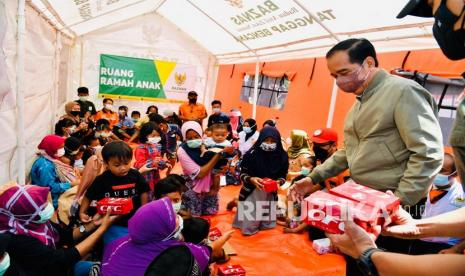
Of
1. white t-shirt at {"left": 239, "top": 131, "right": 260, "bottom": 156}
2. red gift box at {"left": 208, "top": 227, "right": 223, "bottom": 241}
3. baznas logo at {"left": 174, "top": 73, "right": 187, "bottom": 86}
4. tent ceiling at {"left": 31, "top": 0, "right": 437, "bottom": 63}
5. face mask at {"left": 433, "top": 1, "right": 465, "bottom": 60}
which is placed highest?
tent ceiling at {"left": 31, "top": 0, "right": 437, "bottom": 63}

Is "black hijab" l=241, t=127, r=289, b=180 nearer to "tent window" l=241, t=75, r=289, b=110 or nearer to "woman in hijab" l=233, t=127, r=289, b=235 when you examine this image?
"woman in hijab" l=233, t=127, r=289, b=235

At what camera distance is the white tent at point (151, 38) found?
9.91ft

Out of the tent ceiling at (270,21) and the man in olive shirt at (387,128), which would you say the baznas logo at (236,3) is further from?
the man in olive shirt at (387,128)

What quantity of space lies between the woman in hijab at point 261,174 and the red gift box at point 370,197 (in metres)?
2.49

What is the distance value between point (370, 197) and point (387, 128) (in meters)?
0.58

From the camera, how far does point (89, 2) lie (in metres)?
5.75

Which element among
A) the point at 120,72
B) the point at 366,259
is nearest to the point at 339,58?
the point at 366,259

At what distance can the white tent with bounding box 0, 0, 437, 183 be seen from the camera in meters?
Answer: 3.02

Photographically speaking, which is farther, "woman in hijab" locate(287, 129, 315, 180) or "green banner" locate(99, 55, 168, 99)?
"green banner" locate(99, 55, 168, 99)

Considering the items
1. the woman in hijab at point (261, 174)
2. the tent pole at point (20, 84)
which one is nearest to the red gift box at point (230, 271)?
the woman in hijab at point (261, 174)

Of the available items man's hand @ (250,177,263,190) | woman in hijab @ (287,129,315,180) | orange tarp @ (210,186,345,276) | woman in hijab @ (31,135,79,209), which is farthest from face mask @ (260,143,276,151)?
woman in hijab @ (31,135,79,209)

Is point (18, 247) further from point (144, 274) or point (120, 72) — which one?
point (120, 72)

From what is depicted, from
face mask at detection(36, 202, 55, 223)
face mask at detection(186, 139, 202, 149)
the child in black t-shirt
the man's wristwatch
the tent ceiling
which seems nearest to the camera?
the man's wristwatch

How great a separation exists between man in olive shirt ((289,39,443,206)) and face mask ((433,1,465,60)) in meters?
0.52
